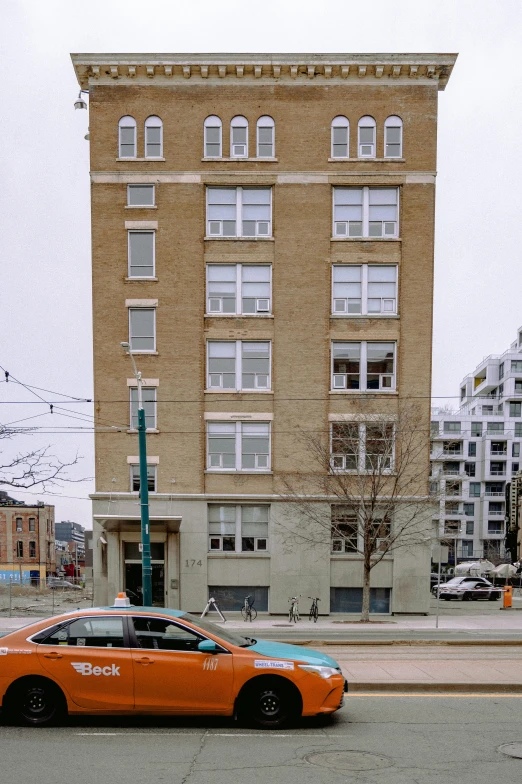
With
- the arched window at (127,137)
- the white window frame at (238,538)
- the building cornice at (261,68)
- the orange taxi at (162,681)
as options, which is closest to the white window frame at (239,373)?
the white window frame at (238,538)

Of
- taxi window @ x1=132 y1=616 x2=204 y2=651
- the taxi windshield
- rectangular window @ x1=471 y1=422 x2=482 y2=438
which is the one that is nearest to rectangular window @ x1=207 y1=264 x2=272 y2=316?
the taxi windshield

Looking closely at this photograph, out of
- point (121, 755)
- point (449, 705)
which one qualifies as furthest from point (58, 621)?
point (449, 705)

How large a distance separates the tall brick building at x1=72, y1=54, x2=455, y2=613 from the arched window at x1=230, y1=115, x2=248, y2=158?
0.06 m

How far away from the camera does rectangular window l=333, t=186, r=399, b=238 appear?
30.0 meters

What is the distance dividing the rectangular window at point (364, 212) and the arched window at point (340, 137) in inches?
57.0

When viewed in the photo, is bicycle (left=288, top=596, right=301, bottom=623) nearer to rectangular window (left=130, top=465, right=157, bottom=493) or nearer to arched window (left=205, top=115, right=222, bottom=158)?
rectangular window (left=130, top=465, right=157, bottom=493)

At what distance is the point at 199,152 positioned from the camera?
29.9m

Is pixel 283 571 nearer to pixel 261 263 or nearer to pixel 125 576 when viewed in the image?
pixel 125 576

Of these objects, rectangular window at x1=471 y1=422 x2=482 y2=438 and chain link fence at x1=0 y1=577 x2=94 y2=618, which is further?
rectangular window at x1=471 y1=422 x2=482 y2=438

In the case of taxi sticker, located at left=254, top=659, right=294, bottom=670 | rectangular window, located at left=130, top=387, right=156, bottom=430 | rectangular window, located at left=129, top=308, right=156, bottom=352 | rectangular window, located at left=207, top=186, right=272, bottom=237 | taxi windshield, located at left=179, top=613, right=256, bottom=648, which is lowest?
taxi sticker, located at left=254, top=659, right=294, bottom=670

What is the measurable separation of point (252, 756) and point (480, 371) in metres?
92.7

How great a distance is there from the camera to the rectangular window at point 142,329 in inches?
1177

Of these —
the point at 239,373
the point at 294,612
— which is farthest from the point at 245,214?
the point at 294,612

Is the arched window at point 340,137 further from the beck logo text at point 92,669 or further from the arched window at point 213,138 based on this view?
the beck logo text at point 92,669
